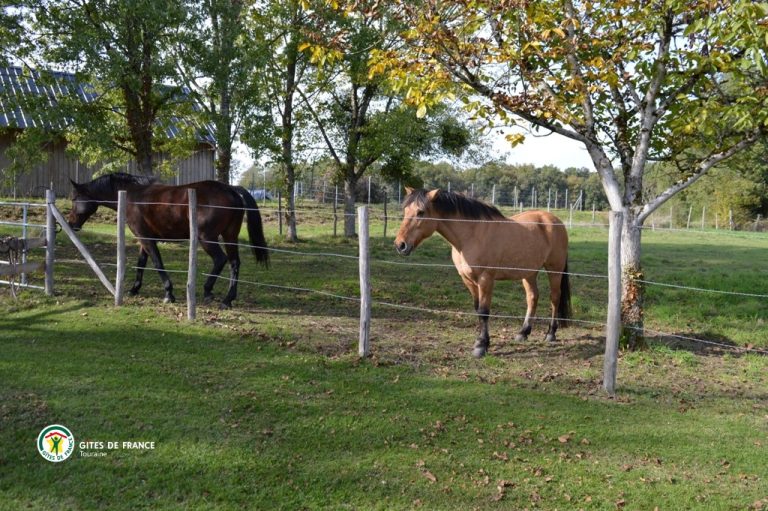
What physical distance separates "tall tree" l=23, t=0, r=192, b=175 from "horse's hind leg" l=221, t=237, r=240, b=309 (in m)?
4.40

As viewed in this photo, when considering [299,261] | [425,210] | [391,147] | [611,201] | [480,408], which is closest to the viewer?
[480,408]

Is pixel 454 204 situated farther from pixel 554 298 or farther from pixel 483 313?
pixel 554 298

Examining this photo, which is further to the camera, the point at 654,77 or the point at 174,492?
the point at 654,77

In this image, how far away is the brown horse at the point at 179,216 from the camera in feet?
28.0

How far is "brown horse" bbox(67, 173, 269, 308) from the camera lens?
855 centimetres

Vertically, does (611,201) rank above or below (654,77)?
below

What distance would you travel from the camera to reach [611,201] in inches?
277

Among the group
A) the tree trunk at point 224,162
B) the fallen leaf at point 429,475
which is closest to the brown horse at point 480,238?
the fallen leaf at point 429,475

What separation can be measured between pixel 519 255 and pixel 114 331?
4.66m

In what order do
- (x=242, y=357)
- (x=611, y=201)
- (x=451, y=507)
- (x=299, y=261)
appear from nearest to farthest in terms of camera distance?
(x=451, y=507)
(x=242, y=357)
(x=611, y=201)
(x=299, y=261)

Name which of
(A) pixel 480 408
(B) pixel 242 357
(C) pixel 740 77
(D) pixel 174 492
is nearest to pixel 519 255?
(A) pixel 480 408

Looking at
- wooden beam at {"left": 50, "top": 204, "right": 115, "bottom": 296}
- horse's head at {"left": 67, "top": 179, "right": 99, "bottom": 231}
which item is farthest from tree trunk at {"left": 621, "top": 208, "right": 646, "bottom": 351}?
horse's head at {"left": 67, "top": 179, "right": 99, "bottom": 231}

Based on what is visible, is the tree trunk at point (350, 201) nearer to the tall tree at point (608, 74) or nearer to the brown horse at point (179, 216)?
the brown horse at point (179, 216)

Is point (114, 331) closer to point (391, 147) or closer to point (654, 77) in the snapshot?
point (654, 77)
